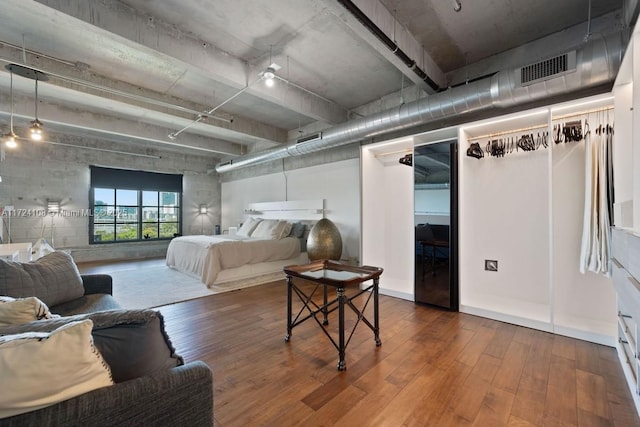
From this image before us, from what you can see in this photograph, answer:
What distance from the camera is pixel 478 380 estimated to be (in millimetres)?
1951

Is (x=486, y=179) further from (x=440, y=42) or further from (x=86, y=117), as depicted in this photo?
(x=86, y=117)

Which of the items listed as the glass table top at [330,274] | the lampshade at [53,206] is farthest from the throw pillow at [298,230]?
the lampshade at [53,206]

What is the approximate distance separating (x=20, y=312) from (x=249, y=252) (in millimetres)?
3791

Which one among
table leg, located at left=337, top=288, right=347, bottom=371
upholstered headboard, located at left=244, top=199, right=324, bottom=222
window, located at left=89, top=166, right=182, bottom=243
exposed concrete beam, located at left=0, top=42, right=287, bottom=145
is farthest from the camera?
window, located at left=89, top=166, right=182, bottom=243

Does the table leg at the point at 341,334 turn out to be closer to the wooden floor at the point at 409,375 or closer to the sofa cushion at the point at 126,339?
the wooden floor at the point at 409,375

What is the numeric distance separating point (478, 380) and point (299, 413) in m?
1.30

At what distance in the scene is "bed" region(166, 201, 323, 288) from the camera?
4496mm

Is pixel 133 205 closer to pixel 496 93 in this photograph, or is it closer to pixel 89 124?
pixel 89 124

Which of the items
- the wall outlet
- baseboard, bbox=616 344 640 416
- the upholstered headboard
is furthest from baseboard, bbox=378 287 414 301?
the upholstered headboard

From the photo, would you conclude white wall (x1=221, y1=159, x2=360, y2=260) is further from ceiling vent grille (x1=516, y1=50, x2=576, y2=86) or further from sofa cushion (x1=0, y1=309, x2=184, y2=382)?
sofa cushion (x1=0, y1=309, x2=184, y2=382)

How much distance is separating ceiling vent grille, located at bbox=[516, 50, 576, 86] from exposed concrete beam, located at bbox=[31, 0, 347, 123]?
9.33ft

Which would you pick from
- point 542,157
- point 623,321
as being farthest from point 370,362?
point 542,157

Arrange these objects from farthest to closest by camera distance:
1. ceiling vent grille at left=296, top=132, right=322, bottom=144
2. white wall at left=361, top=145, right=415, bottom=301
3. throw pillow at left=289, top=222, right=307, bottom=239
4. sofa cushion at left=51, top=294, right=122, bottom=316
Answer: throw pillow at left=289, top=222, right=307, bottom=239, ceiling vent grille at left=296, top=132, right=322, bottom=144, white wall at left=361, top=145, right=415, bottom=301, sofa cushion at left=51, top=294, right=122, bottom=316

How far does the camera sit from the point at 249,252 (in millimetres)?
4859
